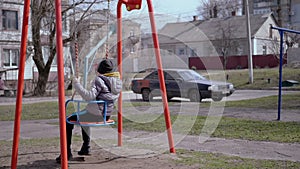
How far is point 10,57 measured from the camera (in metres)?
39.9

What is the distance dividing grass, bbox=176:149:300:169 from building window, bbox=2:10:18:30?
116 feet

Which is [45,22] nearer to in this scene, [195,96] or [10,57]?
[195,96]

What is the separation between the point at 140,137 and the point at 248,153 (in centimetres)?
297

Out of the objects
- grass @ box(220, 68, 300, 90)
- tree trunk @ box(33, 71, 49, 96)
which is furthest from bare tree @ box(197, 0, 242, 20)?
tree trunk @ box(33, 71, 49, 96)

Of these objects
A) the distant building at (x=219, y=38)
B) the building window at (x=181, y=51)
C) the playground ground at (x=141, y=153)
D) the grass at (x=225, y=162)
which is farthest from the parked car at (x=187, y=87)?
the building window at (x=181, y=51)

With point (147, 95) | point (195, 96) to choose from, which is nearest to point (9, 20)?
point (147, 95)

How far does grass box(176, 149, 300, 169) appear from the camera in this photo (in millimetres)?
6773

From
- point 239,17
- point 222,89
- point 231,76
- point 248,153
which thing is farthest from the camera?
point 239,17

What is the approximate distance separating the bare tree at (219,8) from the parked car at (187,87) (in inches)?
1688

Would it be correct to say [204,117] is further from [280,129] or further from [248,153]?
[248,153]

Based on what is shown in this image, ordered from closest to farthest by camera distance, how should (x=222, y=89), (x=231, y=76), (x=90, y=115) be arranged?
(x=90, y=115)
(x=222, y=89)
(x=231, y=76)

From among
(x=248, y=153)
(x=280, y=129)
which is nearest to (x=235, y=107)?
(x=280, y=129)

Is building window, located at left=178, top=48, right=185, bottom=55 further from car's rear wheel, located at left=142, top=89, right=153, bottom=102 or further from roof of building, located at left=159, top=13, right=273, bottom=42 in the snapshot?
car's rear wheel, located at left=142, top=89, right=153, bottom=102

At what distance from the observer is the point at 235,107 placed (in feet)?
55.2
